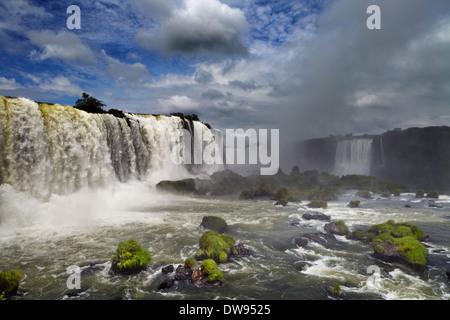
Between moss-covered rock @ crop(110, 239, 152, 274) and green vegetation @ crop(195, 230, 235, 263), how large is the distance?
2.63 metres

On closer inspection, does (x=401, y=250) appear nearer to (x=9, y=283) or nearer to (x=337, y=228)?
(x=337, y=228)

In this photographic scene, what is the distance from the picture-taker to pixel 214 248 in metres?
12.0

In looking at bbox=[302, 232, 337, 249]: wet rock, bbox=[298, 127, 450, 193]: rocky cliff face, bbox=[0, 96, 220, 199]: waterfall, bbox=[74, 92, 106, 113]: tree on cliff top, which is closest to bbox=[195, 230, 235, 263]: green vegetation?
bbox=[302, 232, 337, 249]: wet rock

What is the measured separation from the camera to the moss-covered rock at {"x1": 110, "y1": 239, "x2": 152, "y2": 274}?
10.6m

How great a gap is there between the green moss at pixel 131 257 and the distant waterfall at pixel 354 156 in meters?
59.2

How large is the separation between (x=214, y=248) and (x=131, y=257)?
400cm

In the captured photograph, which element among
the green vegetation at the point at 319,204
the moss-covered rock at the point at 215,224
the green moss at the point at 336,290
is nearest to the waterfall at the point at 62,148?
the moss-covered rock at the point at 215,224

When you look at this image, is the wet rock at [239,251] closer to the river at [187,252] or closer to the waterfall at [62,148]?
the river at [187,252]

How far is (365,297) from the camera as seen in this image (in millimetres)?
8930

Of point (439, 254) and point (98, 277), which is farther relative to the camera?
point (439, 254)

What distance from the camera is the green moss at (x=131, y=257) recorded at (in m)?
10.7
